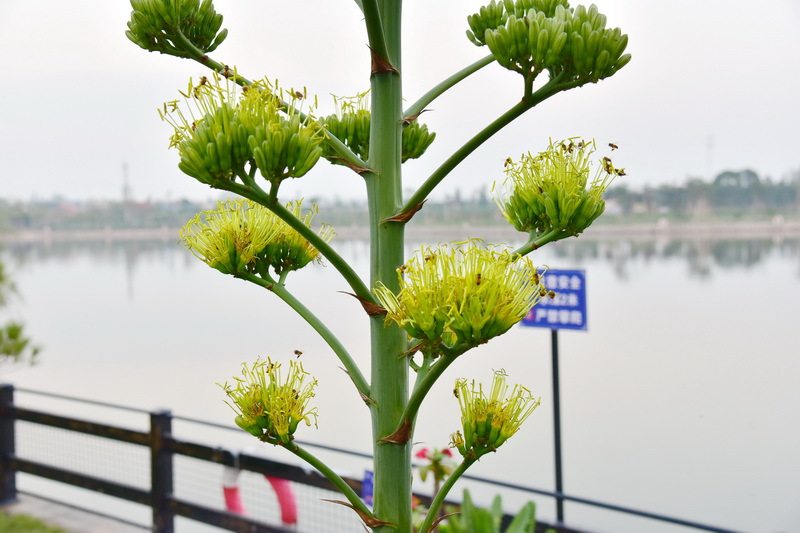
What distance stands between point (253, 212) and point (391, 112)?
346 millimetres

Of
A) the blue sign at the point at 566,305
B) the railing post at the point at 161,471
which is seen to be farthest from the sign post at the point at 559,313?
the railing post at the point at 161,471

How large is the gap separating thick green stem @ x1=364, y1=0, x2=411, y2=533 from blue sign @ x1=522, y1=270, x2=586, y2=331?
10.1ft

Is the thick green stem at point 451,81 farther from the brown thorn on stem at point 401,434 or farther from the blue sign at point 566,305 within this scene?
the blue sign at point 566,305

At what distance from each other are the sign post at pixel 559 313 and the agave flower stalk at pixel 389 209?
9.53 feet

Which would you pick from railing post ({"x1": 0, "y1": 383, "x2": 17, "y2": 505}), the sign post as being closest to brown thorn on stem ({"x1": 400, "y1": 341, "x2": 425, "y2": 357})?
the sign post

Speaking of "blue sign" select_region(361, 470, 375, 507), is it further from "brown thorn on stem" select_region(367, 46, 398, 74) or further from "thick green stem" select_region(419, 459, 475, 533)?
"brown thorn on stem" select_region(367, 46, 398, 74)

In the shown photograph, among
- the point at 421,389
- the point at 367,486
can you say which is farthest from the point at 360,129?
the point at 367,486

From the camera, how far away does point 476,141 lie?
42.6 inches

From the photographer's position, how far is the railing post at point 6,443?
17.3 ft

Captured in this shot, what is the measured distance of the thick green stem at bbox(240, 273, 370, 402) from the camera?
1.19 meters

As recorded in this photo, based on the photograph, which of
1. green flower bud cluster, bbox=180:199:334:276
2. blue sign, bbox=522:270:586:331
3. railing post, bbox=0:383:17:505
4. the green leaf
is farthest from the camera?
railing post, bbox=0:383:17:505

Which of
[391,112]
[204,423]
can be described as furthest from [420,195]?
[204,423]

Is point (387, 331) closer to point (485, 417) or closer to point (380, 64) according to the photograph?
point (485, 417)

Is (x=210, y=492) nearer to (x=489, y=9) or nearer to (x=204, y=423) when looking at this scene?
(x=204, y=423)
